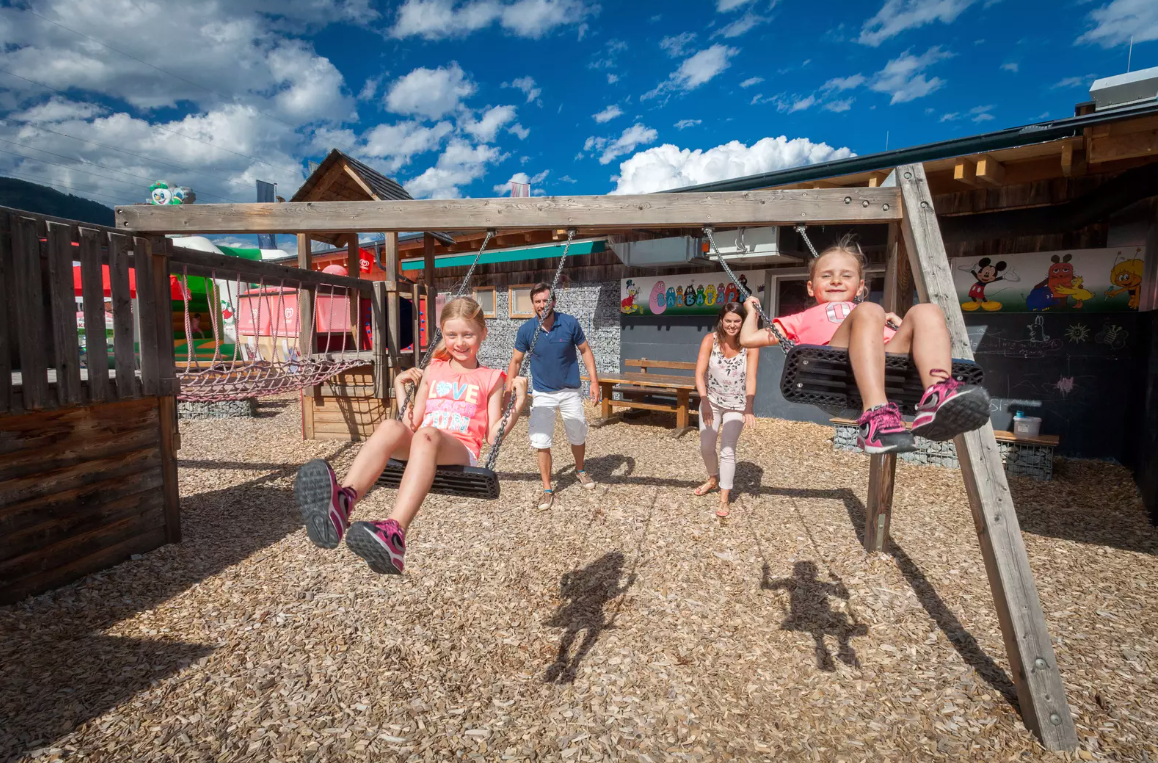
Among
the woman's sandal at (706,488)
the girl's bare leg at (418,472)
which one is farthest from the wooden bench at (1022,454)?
the girl's bare leg at (418,472)

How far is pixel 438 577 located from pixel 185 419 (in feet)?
27.7

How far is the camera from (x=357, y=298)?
755 cm

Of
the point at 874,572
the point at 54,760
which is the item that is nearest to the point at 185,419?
the point at 54,760

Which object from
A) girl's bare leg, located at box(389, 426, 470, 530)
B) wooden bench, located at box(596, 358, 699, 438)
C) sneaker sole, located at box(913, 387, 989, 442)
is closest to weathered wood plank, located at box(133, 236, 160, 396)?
girl's bare leg, located at box(389, 426, 470, 530)

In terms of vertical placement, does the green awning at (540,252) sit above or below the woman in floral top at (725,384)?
above

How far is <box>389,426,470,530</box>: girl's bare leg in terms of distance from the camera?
8.49 feet

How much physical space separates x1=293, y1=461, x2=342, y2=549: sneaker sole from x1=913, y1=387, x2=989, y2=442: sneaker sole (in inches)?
95.8

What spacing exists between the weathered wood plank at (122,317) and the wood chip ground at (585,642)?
1.30 metres

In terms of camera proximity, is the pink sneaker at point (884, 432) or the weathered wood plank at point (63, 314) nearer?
the pink sneaker at point (884, 432)

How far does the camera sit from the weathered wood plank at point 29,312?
335cm

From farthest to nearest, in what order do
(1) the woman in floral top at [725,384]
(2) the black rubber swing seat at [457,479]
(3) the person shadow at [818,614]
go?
(1) the woman in floral top at [725,384]
(3) the person shadow at [818,614]
(2) the black rubber swing seat at [457,479]

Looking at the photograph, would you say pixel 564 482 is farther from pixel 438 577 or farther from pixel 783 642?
pixel 783 642

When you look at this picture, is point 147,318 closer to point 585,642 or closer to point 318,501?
point 318,501

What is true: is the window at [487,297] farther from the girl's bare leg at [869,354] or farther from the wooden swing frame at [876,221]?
the girl's bare leg at [869,354]
